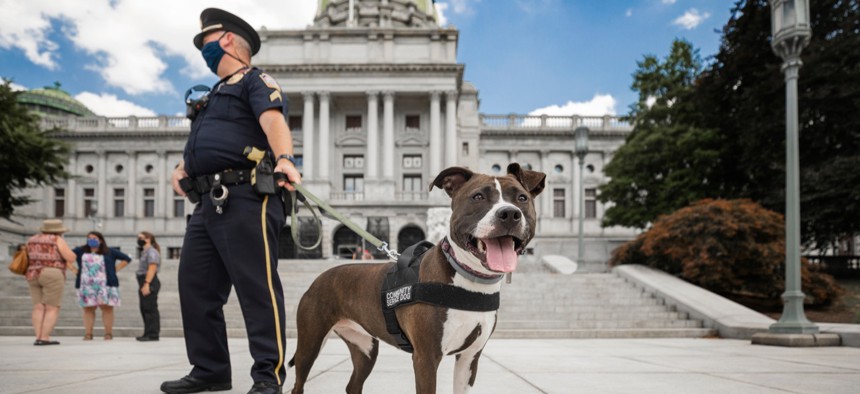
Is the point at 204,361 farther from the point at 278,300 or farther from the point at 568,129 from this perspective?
the point at 568,129

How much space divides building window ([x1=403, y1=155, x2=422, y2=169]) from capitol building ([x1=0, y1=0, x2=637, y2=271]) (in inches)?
4.4

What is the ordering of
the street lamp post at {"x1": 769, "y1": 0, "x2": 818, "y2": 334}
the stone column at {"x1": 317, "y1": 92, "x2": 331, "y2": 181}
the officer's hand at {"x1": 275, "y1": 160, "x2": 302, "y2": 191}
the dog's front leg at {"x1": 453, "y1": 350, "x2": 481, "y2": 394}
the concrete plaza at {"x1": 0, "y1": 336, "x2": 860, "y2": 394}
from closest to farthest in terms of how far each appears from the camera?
the dog's front leg at {"x1": 453, "y1": 350, "x2": 481, "y2": 394} < the officer's hand at {"x1": 275, "y1": 160, "x2": 302, "y2": 191} < the concrete plaza at {"x1": 0, "y1": 336, "x2": 860, "y2": 394} < the street lamp post at {"x1": 769, "y1": 0, "x2": 818, "y2": 334} < the stone column at {"x1": 317, "y1": 92, "x2": 331, "y2": 181}

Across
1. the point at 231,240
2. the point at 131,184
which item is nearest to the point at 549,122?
the point at 131,184

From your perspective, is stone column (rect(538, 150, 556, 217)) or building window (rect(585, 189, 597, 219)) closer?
stone column (rect(538, 150, 556, 217))

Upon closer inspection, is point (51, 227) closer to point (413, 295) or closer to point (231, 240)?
point (231, 240)

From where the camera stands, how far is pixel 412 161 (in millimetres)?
49094

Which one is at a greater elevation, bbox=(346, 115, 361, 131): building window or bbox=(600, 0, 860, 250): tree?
bbox=(346, 115, 361, 131): building window

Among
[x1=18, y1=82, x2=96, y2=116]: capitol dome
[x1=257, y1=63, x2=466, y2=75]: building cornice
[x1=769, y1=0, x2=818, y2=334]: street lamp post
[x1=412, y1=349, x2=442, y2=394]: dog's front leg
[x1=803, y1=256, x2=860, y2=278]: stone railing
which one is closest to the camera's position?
[x1=412, y1=349, x2=442, y2=394]: dog's front leg

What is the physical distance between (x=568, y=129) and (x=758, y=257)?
1654 inches

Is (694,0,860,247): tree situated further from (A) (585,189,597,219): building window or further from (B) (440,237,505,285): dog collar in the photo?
(A) (585,189,597,219): building window

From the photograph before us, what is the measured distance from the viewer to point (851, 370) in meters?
6.40

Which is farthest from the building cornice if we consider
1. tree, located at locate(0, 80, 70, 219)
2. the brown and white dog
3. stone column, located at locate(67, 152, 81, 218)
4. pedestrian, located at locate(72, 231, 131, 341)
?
the brown and white dog

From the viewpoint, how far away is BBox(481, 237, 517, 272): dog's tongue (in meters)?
2.63

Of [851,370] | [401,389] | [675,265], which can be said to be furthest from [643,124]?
[401,389]
